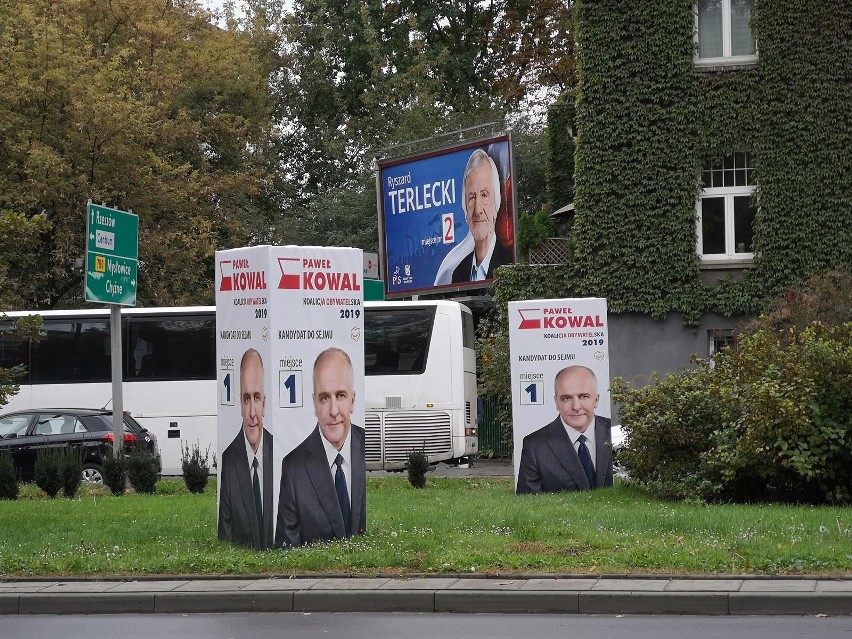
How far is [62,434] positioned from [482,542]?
1488cm

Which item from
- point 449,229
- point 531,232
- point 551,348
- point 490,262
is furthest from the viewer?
point 449,229

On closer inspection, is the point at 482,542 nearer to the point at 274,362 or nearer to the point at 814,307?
the point at 274,362

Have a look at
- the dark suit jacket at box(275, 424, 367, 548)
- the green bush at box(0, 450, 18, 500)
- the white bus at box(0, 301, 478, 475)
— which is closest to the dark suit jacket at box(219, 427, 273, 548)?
the dark suit jacket at box(275, 424, 367, 548)

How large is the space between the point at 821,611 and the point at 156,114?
31.6 metres

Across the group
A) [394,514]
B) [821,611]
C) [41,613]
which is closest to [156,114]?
[394,514]

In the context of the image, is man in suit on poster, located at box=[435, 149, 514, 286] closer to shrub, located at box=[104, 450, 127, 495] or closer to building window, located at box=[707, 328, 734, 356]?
building window, located at box=[707, 328, 734, 356]

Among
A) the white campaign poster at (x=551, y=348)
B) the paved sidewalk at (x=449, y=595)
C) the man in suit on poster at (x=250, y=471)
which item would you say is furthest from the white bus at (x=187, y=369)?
the paved sidewalk at (x=449, y=595)

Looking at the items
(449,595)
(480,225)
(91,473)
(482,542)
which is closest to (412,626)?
(449,595)

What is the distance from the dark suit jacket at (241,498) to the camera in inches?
540

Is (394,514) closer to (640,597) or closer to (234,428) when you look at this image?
(234,428)

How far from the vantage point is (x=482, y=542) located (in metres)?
13.8

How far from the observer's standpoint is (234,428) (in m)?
14.2

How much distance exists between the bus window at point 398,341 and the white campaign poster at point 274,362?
16.3 m

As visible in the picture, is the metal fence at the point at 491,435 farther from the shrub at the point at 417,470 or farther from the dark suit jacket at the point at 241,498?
the dark suit jacket at the point at 241,498
